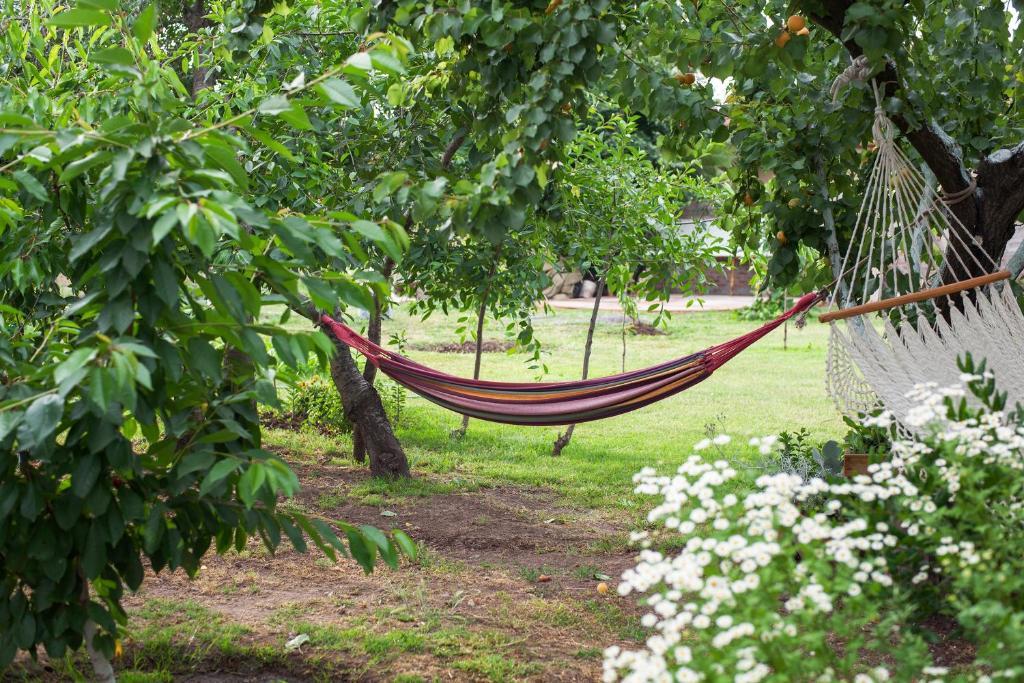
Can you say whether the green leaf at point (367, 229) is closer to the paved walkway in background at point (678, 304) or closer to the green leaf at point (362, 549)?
the green leaf at point (362, 549)

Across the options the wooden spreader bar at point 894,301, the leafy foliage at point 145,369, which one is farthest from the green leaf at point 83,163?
the wooden spreader bar at point 894,301

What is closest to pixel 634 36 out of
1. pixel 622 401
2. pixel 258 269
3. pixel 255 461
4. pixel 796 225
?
pixel 796 225

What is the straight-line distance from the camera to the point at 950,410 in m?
1.55

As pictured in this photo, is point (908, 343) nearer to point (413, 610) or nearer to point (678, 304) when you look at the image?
point (413, 610)

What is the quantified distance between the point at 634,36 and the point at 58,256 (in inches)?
67.2

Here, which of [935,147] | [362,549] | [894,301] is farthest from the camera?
[935,147]

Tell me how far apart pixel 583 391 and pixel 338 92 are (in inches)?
59.6

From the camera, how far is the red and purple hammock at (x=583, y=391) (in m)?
2.76

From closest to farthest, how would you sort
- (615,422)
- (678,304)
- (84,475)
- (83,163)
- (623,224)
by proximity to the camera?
(83,163) → (84,475) → (623,224) → (615,422) → (678,304)

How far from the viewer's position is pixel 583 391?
2791mm

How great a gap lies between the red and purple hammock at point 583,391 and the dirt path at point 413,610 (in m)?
0.52

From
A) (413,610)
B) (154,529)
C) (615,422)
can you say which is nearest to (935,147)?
(413,610)

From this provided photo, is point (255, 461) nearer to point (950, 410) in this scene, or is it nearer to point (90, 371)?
point (90, 371)

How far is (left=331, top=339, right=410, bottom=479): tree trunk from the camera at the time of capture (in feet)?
13.6
